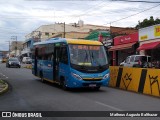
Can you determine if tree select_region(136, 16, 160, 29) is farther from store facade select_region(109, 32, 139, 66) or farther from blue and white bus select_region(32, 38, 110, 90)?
blue and white bus select_region(32, 38, 110, 90)

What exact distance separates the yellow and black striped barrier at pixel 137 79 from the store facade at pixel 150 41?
1549 centimetres

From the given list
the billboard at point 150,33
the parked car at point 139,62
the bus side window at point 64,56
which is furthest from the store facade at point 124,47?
the bus side window at point 64,56

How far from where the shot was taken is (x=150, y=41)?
3872cm

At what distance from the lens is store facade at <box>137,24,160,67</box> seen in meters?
36.7

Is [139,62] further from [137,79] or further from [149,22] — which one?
[149,22]

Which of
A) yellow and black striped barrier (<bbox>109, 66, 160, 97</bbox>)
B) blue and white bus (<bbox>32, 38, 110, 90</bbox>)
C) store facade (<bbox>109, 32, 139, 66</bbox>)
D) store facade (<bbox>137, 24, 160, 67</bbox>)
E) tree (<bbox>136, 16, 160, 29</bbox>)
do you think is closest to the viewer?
yellow and black striped barrier (<bbox>109, 66, 160, 97</bbox>)

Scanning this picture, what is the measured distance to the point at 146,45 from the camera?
38.3m

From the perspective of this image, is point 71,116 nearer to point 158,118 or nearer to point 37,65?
point 158,118

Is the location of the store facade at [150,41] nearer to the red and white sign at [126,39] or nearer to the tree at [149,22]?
the red and white sign at [126,39]

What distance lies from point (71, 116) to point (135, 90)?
839 cm

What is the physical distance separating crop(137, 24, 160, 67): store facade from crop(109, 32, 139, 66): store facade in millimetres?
1581

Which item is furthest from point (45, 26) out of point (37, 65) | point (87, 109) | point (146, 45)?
point (87, 109)

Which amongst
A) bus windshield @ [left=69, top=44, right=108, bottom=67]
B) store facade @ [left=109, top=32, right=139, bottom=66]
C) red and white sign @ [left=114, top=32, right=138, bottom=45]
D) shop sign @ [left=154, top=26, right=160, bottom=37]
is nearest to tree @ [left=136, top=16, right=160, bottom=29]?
store facade @ [left=109, top=32, right=139, bottom=66]

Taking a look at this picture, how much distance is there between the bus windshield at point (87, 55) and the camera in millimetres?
17641
